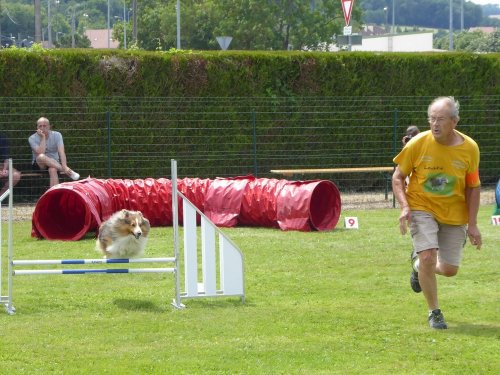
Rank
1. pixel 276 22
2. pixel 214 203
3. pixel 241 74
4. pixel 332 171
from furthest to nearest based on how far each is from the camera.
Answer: pixel 276 22
pixel 241 74
pixel 332 171
pixel 214 203

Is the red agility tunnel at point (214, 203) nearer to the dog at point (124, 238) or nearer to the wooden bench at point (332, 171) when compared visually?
the wooden bench at point (332, 171)

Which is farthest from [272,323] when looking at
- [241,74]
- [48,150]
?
[241,74]

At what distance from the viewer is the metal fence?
771 inches

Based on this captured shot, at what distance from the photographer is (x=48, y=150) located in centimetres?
1814

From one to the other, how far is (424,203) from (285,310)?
1.68 m

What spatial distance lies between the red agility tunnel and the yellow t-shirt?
22.9 feet

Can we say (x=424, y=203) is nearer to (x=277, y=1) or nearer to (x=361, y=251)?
(x=361, y=251)

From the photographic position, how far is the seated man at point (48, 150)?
17812mm

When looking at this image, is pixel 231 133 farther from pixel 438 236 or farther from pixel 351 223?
pixel 438 236

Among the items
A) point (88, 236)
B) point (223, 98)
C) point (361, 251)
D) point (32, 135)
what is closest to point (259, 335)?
point (361, 251)

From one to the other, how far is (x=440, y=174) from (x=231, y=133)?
12541 millimetres

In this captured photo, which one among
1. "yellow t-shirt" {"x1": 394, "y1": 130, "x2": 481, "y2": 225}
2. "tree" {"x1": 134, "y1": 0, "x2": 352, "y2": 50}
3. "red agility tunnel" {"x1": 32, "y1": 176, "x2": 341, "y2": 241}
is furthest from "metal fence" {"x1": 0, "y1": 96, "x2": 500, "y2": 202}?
"tree" {"x1": 134, "y1": 0, "x2": 352, "y2": 50}

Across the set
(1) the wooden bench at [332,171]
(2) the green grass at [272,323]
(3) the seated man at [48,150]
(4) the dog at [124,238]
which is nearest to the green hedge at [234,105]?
(1) the wooden bench at [332,171]

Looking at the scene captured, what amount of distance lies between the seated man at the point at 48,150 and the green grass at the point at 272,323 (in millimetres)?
4907
